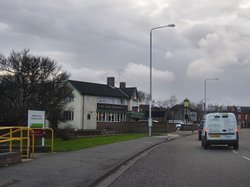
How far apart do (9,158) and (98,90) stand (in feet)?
203

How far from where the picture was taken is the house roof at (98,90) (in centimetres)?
7219

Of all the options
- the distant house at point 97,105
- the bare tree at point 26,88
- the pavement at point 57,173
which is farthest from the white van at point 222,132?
the distant house at point 97,105

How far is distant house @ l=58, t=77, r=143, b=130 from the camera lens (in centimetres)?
7050

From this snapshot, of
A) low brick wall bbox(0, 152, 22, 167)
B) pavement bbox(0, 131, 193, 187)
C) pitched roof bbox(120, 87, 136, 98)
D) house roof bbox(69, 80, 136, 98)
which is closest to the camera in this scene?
pavement bbox(0, 131, 193, 187)

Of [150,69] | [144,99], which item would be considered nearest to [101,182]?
[150,69]

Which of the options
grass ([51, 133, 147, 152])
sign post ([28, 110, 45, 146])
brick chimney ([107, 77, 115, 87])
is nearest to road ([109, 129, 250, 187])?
sign post ([28, 110, 45, 146])

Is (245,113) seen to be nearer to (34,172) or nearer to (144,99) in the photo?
(144,99)

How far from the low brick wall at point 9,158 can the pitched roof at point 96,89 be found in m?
56.0

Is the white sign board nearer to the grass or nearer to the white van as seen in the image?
the grass

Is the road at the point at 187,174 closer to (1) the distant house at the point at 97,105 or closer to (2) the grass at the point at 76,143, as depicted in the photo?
(2) the grass at the point at 76,143

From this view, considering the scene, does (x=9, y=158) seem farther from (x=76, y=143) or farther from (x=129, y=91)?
(x=129, y=91)

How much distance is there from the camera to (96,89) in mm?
76375

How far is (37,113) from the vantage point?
70.8ft

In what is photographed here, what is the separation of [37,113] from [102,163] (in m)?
6.87
